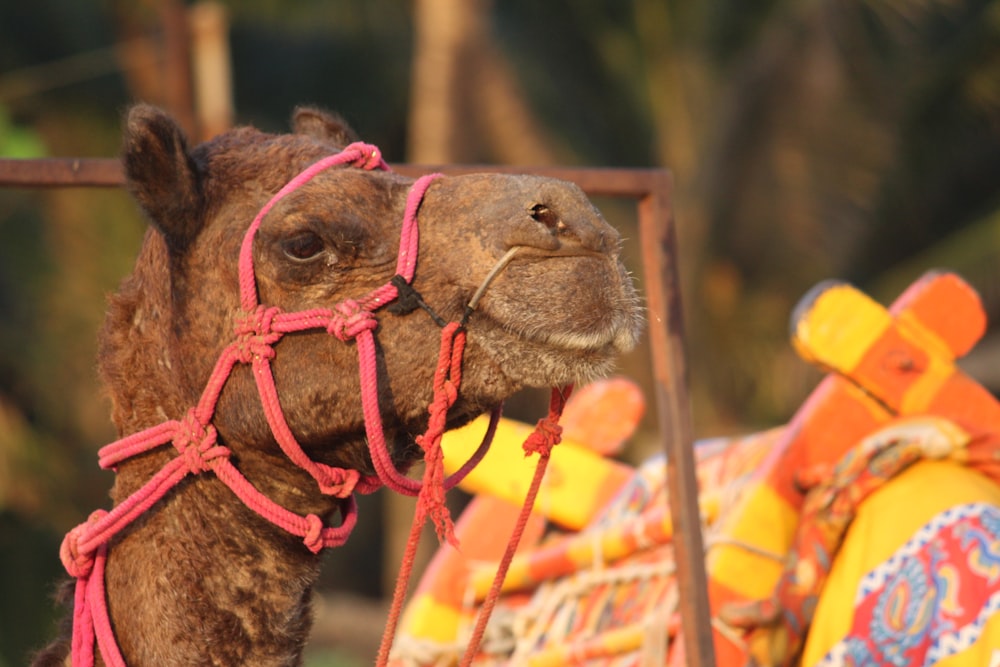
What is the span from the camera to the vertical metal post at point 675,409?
3098 mm

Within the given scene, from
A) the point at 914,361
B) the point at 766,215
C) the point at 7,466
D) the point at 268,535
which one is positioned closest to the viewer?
the point at 268,535

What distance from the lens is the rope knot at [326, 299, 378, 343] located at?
243cm

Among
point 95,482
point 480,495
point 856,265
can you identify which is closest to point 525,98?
point 856,265

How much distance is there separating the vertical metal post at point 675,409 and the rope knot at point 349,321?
0.89 metres

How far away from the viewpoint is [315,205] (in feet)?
8.18

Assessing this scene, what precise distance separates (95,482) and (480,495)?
11113mm

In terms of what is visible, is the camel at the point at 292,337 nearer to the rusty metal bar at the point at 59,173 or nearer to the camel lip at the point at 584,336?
the camel lip at the point at 584,336

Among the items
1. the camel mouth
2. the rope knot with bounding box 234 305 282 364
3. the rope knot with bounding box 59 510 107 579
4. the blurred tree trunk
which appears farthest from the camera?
the blurred tree trunk

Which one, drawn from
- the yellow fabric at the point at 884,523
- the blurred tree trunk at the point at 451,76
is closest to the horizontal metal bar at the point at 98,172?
the yellow fabric at the point at 884,523

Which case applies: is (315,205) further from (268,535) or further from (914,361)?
(914,361)

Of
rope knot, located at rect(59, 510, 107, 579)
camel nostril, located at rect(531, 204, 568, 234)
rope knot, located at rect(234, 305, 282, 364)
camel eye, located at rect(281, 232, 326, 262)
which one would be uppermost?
camel nostril, located at rect(531, 204, 568, 234)

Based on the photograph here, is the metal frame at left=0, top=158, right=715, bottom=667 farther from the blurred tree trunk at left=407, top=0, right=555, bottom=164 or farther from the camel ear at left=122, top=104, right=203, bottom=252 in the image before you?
the blurred tree trunk at left=407, top=0, right=555, bottom=164

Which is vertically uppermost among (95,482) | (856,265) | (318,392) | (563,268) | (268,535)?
(563,268)

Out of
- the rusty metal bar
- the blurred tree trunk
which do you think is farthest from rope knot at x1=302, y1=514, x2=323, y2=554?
the blurred tree trunk
